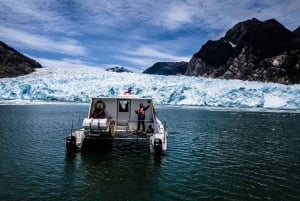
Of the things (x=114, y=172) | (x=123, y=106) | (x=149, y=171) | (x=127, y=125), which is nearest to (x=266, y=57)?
(x=123, y=106)

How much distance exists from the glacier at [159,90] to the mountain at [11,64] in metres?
27.1

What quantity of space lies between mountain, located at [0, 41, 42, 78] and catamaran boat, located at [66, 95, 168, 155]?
84.4m

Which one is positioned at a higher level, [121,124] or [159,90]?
[159,90]

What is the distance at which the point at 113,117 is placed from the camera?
23609 millimetres

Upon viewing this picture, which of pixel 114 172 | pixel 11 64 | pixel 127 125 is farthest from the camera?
pixel 11 64

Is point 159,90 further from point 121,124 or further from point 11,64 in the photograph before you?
point 11,64

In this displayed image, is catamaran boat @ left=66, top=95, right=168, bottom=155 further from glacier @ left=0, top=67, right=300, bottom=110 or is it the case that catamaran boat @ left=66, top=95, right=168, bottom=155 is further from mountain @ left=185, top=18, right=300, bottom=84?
mountain @ left=185, top=18, right=300, bottom=84

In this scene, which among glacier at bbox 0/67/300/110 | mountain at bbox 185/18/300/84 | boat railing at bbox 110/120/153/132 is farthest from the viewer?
mountain at bbox 185/18/300/84

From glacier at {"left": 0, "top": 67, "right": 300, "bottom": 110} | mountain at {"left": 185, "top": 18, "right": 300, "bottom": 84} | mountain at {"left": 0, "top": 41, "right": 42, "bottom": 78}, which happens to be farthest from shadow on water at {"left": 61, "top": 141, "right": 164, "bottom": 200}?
mountain at {"left": 185, "top": 18, "right": 300, "bottom": 84}

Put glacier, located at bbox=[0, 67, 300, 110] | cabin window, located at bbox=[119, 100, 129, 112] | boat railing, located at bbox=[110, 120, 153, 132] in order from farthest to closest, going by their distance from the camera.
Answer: glacier, located at bbox=[0, 67, 300, 110]
cabin window, located at bbox=[119, 100, 129, 112]
boat railing, located at bbox=[110, 120, 153, 132]

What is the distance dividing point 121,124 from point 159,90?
47431mm

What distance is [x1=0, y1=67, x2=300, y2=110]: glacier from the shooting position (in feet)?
218

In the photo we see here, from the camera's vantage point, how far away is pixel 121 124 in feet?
77.8

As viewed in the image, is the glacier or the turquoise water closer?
the turquoise water
